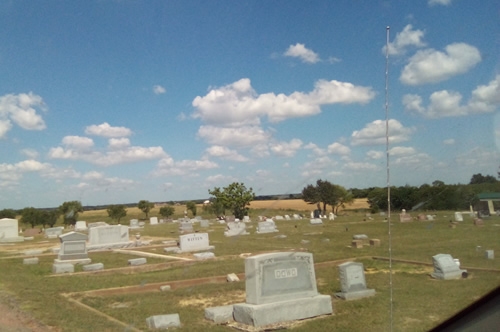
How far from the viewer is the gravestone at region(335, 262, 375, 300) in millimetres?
8758

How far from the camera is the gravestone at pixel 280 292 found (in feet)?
24.1

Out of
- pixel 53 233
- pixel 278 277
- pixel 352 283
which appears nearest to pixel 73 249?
pixel 278 277

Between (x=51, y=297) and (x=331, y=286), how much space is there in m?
6.57

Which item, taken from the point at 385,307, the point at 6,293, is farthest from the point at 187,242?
the point at 385,307

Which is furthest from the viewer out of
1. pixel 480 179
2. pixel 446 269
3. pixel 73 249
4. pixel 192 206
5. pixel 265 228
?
pixel 192 206

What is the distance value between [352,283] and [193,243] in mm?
13409

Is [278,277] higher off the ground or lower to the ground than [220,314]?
higher

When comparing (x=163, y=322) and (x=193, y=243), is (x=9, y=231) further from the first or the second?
(x=163, y=322)

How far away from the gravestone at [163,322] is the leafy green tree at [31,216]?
48.2 metres

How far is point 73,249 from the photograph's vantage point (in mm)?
18406

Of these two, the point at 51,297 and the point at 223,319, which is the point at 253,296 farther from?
the point at 51,297

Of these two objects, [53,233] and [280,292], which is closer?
[280,292]

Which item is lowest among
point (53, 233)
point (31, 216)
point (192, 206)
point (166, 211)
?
point (53, 233)

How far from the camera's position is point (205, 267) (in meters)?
14.8
